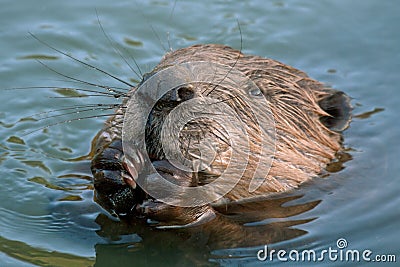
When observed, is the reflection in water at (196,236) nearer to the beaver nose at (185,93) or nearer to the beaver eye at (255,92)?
the beaver eye at (255,92)

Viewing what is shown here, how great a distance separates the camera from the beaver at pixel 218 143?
13.0 feet

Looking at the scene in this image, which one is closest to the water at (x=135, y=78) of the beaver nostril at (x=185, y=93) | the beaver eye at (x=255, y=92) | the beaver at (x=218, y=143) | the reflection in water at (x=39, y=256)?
the reflection in water at (x=39, y=256)

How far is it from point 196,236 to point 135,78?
2.09 m

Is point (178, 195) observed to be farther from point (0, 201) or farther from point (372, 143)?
point (372, 143)

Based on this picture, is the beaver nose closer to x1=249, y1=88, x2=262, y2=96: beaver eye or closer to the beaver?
the beaver

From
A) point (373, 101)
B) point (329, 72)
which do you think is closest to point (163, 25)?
point (329, 72)

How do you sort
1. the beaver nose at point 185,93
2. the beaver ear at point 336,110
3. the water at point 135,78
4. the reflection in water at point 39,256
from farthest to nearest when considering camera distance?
1. the beaver ear at point 336,110
2. the water at point 135,78
3. the reflection in water at point 39,256
4. the beaver nose at point 185,93

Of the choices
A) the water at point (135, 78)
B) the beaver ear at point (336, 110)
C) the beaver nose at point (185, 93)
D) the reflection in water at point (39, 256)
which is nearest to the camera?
the beaver nose at point (185, 93)

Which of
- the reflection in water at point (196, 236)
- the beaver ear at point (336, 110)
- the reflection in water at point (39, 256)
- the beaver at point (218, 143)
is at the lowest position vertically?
the reflection in water at point (39, 256)

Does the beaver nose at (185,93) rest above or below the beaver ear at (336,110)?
below

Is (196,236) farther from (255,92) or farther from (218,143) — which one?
(255,92)

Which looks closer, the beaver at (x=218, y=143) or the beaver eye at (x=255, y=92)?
the beaver at (x=218, y=143)

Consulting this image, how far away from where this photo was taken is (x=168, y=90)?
12.6ft

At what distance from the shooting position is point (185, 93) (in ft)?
12.9
